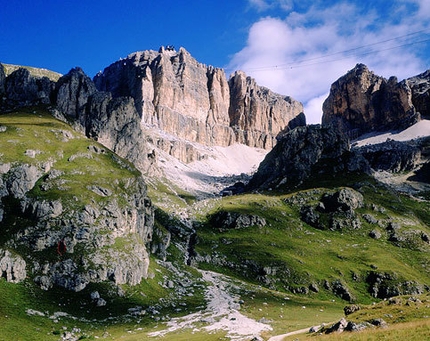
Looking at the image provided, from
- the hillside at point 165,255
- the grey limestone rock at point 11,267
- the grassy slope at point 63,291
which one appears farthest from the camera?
the grey limestone rock at point 11,267

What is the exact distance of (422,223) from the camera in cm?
18762

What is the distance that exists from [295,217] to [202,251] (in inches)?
2444

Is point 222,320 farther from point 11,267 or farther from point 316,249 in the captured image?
point 316,249

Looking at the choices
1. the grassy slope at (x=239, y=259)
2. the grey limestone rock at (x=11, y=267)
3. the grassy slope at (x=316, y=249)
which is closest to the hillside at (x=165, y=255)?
the grey limestone rock at (x=11, y=267)

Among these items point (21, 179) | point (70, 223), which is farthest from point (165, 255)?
point (21, 179)

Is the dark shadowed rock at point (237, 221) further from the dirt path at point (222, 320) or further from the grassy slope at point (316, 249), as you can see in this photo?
the dirt path at point (222, 320)

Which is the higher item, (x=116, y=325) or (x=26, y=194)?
(x=26, y=194)

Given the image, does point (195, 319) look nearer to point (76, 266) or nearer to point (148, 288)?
point (148, 288)

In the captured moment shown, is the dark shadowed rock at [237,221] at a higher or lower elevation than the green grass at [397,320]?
higher

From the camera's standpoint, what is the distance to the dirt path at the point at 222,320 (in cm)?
6360

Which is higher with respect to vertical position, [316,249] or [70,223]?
[70,223]

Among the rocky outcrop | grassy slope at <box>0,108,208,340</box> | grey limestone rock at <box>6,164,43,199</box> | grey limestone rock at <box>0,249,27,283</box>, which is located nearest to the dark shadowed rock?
the rocky outcrop

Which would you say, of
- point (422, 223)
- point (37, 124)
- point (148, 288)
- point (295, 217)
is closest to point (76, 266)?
point (148, 288)

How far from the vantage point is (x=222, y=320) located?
76.6 m
